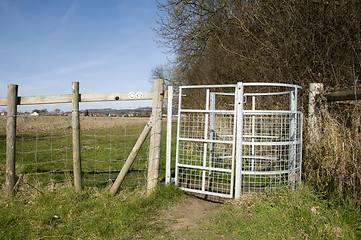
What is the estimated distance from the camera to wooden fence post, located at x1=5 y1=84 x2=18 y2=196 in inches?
197

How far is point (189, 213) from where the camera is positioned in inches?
169

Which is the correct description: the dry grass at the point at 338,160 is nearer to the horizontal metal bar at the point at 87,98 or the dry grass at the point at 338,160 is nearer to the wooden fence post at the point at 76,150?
the horizontal metal bar at the point at 87,98

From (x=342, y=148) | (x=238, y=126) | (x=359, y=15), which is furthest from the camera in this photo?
(x=359, y=15)

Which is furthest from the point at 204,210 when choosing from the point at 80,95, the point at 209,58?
the point at 209,58

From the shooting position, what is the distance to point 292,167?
4.91 m

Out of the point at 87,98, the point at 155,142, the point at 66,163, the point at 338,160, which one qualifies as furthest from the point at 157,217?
the point at 66,163

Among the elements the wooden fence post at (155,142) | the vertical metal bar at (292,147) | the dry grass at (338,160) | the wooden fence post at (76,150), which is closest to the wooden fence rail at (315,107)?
the dry grass at (338,160)

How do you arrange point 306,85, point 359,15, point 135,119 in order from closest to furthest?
1. point 135,119
2. point 359,15
3. point 306,85

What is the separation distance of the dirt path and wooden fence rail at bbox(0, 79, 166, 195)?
0.74 meters

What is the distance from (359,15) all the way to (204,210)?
570cm

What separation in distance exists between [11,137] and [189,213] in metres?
3.77

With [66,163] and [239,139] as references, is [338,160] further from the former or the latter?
[66,163]

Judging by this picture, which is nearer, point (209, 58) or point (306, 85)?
point (306, 85)

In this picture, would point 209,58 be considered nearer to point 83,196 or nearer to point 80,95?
point 80,95
